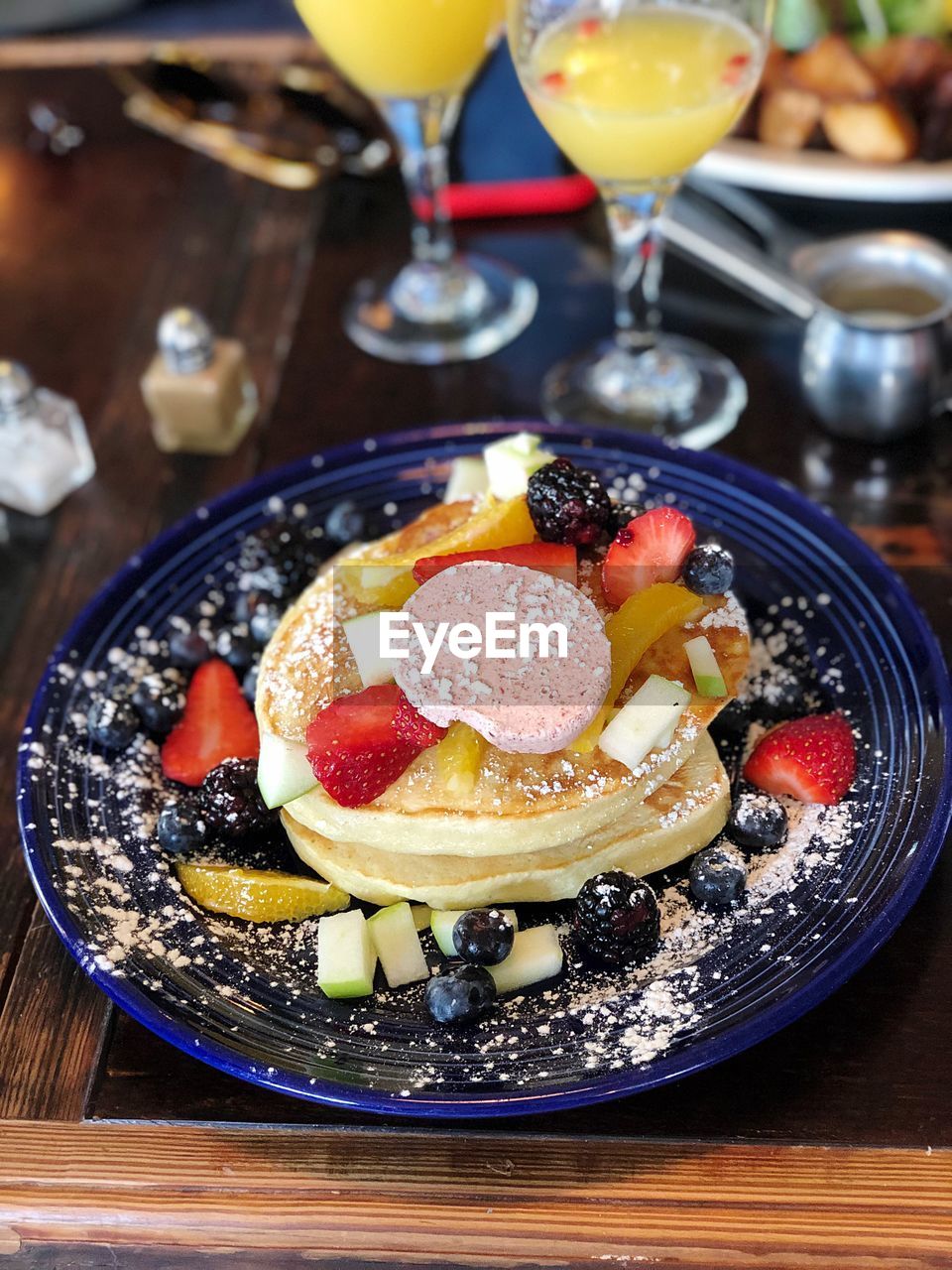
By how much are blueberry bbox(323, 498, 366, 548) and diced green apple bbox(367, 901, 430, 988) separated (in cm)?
62

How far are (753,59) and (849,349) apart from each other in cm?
43

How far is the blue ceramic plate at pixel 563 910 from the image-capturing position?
4.23 ft

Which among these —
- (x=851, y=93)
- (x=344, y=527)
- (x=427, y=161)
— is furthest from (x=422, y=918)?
(x=851, y=93)

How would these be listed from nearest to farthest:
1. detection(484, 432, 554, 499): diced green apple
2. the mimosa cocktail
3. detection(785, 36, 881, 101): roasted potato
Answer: detection(484, 432, 554, 499): diced green apple → the mimosa cocktail → detection(785, 36, 881, 101): roasted potato

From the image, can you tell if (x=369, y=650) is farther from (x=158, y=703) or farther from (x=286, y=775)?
(x=158, y=703)

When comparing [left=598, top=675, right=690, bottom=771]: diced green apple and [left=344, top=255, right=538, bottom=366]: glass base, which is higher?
[left=598, top=675, right=690, bottom=771]: diced green apple

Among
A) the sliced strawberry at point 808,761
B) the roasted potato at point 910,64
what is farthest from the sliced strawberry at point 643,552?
the roasted potato at point 910,64

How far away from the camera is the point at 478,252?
2639 mm

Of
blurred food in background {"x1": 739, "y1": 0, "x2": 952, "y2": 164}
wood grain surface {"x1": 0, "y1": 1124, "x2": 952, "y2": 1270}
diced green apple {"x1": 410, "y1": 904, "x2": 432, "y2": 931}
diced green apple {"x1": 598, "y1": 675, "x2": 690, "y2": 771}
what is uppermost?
blurred food in background {"x1": 739, "y1": 0, "x2": 952, "y2": 164}

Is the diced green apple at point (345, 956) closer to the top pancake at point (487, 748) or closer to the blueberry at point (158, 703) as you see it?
the top pancake at point (487, 748)

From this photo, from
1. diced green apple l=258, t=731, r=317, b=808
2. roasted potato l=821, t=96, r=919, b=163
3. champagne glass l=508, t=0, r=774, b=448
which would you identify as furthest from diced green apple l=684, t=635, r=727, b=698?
roasted potato l=821, t=96, r=919, b=163

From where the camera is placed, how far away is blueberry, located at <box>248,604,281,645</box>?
5.90 ft

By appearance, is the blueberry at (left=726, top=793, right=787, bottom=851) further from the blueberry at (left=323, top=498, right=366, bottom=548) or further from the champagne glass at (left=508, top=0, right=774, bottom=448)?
the champagne glass at (left=508, top=0, right=774, bottom=448)
